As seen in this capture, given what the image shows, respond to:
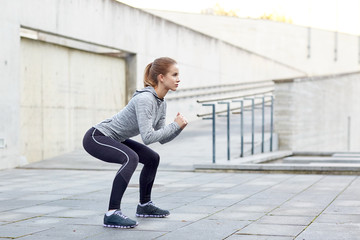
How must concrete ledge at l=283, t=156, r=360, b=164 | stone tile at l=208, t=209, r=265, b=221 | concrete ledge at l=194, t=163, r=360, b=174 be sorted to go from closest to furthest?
stone tile at l=208, t=209, r=265, b=221, concrete ledge at l=194, t=163, r=360, b=174, concrete ledge at l=283, t=156, r=360, b=164

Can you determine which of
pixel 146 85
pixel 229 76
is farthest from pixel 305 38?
pixel 146 85

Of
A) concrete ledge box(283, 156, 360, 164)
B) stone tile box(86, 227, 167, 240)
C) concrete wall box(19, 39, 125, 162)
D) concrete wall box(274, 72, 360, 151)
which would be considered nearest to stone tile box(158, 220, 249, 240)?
stone tile box(86, 227, 167, 240)

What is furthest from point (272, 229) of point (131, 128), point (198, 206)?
point (198, 206)

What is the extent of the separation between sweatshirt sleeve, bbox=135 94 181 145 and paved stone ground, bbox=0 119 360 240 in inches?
29.4

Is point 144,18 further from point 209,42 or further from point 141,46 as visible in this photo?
point 209,42

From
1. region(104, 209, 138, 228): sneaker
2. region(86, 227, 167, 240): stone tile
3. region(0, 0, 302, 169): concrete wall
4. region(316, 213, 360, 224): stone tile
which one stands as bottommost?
region(86, 227, 167, 240): stone tile

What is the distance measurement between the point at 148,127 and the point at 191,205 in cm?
183

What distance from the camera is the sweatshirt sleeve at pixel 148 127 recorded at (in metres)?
4.86

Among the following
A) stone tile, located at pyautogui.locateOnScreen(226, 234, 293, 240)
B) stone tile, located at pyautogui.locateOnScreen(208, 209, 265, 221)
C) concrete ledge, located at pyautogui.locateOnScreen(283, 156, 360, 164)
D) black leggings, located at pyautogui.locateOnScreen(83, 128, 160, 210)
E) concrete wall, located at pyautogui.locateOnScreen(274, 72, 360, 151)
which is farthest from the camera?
concrete wall, located at pyautogui.locateOnScreen(274, 72, 360, 151)

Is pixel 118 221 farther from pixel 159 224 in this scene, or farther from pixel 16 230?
pixel 16 230

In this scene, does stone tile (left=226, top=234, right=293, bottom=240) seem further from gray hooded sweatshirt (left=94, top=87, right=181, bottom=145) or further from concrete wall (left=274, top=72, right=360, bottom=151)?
concrete wall (left=274, top=72, right=360, bottom=151)

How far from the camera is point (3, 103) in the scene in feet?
36.0

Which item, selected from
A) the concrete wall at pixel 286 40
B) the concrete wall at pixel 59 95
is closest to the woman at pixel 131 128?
the concrete wall at pixel 59 95

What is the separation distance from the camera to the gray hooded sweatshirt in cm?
488
